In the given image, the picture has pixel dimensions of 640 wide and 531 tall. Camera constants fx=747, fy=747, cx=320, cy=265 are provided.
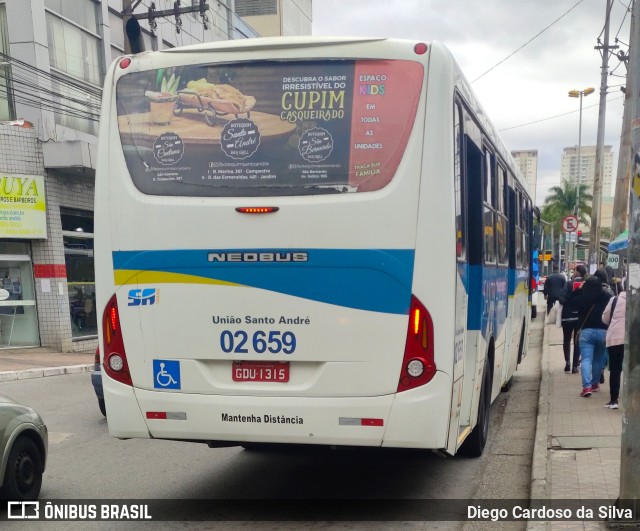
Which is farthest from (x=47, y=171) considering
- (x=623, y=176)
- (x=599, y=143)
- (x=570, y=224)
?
(x=599, y=143)

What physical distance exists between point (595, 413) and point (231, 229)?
20.2 feet

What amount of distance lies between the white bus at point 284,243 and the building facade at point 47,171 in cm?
1393

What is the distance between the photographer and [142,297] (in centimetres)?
532

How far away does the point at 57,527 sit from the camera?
18.4 ft

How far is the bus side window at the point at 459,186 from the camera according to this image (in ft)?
17.0

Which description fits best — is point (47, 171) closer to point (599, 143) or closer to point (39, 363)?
point (39, 363)

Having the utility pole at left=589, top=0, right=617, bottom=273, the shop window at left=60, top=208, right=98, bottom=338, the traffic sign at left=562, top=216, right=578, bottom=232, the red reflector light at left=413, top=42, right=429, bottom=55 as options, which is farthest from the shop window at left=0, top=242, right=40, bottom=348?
the utility pole at left=589, top=0, right=617, bottom=273

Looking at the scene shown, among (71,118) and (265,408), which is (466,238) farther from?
(71,118)

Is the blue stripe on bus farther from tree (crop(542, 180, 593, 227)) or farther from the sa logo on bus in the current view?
tree (crop(542, 180, 593, 227))

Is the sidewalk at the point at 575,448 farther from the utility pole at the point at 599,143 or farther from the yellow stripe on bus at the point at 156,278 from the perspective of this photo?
the utility pole at the point at 599,143

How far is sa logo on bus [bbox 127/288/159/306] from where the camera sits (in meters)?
5.30

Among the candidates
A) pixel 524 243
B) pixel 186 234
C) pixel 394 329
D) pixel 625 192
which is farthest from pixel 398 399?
pixel 625 192

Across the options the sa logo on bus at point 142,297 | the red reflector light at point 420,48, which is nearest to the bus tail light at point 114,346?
the sa logo on bus at point 142,297

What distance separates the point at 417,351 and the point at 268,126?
1.85m
